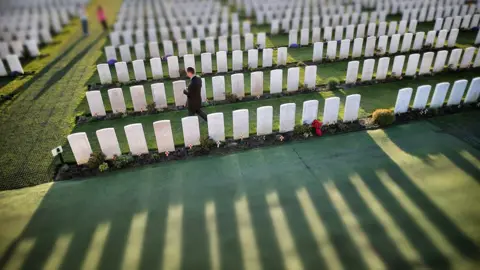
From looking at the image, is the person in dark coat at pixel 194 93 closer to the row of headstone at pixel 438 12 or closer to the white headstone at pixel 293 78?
the white headstone at pixel 293 78

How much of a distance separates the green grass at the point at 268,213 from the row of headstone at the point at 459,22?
885 centimetres

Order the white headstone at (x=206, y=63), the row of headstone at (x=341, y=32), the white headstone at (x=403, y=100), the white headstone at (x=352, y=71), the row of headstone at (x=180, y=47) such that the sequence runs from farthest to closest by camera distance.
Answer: the row of headstone at (x=341, y=32)
the row of headstone at (x=180, y=47)
the white headstone at (x=206, y=63)
the white headstone at (x=352, y=71)
the white headstone at (x=403, y=100)

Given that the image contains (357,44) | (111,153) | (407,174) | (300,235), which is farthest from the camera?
(357,44)

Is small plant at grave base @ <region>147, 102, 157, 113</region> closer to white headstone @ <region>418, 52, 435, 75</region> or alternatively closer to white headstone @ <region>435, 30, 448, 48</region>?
white headstone @ <region>418, 52, 435, 75</region>

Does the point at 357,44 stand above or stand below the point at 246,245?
above

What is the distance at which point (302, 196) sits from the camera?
200 inches

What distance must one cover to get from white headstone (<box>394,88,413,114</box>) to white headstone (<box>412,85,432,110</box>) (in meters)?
0.21

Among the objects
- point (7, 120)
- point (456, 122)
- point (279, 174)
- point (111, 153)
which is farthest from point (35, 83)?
point (456, 122)

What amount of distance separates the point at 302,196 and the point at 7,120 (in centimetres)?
736

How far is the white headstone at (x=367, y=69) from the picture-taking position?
28.3 ft

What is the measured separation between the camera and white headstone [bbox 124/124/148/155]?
18.9ft

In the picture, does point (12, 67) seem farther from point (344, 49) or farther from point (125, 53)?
point (344, 49)

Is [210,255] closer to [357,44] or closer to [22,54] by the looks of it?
[357,44]

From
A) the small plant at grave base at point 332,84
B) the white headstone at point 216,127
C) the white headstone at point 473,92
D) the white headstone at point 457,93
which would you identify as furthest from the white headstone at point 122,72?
the white headstone at point 473,92
